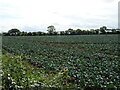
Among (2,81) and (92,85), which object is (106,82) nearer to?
(92,85)

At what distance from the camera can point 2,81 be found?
4414 millimetres

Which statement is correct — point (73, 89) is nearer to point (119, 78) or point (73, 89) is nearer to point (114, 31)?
point (119, 78)

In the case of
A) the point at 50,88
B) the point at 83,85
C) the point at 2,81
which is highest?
the point at 2,81

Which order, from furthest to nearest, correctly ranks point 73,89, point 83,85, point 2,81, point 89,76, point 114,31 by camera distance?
Result: 1. point 114,31
2. point 89,76
3. point 83,85
4. point 73,89
5. point 2,81

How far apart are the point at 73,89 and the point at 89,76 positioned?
1422mm

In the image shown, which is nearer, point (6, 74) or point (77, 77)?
point (6, 74)

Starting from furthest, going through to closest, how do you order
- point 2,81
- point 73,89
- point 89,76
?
point 89,76
point 73,89
point 2,81

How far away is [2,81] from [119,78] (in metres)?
5.11

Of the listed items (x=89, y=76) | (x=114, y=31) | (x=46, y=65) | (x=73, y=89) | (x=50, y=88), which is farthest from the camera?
(x=114, y=31)

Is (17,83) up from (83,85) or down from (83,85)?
up

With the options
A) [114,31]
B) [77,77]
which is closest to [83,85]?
[77,77]

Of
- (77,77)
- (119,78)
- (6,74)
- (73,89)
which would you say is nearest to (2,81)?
(6,74)

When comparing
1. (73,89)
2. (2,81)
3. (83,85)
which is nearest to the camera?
(2,81)

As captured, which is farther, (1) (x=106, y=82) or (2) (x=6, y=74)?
(1) (x=106, y=82)
